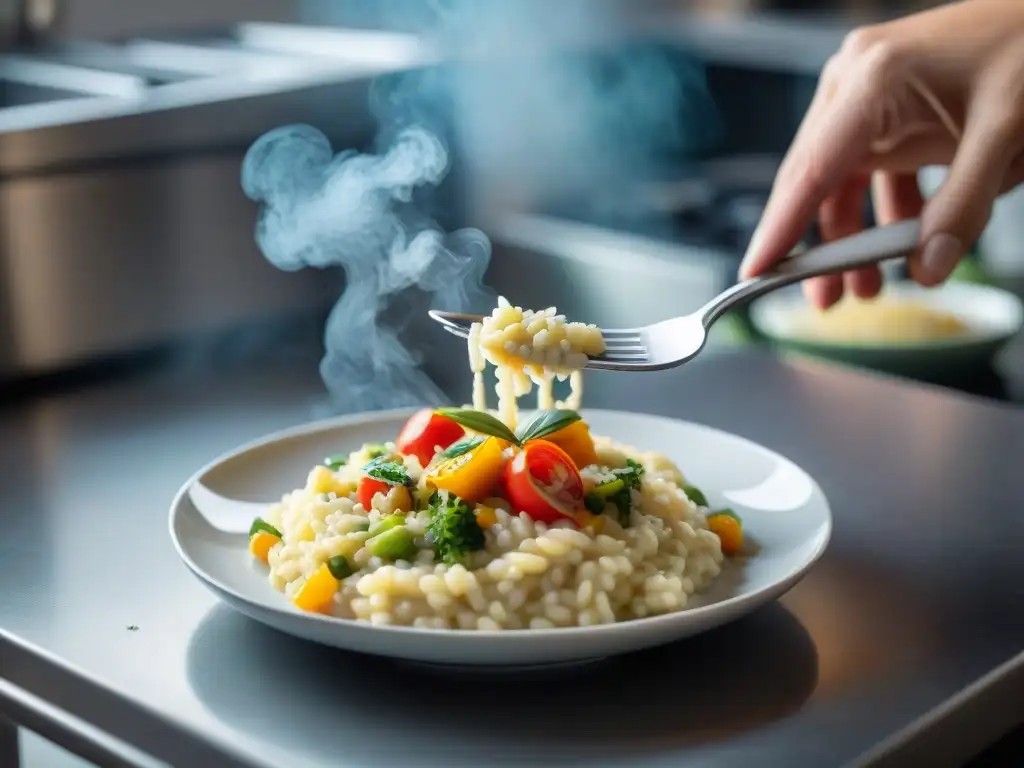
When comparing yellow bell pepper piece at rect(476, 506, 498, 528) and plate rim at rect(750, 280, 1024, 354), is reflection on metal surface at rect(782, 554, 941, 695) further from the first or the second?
plate rim at rect(750, 280, 1024, 354)

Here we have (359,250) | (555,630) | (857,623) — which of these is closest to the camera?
(555,630)

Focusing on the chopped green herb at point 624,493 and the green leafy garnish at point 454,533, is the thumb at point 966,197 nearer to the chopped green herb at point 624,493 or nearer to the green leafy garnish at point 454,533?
the chopped green herb at point 624,493

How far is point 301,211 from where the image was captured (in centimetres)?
211

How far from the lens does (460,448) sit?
4.65 ft

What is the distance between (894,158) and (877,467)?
525 mm

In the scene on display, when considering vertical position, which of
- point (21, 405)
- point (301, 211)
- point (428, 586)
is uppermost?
point (301, 211)

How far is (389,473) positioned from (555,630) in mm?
331

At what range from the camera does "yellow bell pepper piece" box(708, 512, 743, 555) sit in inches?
57.4

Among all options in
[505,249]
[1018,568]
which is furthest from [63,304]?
[1018,568]

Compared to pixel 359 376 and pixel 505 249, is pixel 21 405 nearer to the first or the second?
pixel 359 376

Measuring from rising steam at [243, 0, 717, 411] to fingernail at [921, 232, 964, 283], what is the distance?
663 mm

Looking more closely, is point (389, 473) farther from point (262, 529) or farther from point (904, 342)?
point (904, 342)

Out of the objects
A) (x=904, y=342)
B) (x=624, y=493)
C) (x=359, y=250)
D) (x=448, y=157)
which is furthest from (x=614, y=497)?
(x=448, y=157)

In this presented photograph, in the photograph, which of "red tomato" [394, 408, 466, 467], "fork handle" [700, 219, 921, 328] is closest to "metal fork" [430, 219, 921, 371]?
"fork handle" [700, 219, 921, 328]
